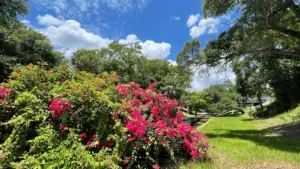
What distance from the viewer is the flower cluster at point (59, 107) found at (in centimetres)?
304

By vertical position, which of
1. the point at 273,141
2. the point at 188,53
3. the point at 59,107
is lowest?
the point at 273,141

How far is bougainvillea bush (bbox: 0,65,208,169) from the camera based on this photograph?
2.73 meters

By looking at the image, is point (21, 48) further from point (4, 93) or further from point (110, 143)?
point (110, 143)

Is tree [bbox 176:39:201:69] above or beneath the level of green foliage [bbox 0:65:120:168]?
above

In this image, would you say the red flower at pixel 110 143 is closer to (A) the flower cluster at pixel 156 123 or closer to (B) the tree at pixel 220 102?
(A) the flower cluster at pixel 156 123

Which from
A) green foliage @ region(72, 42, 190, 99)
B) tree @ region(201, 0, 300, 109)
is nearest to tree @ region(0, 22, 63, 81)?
green foliage @ region(72, 42, 190, 99)

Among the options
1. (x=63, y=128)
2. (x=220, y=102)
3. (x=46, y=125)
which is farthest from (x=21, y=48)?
(x=220, y=102)

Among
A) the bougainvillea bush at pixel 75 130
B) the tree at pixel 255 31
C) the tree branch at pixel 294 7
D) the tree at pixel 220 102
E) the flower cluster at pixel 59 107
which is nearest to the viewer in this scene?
the bougainvillea bush at pixel 75 130

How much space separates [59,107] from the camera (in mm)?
3039

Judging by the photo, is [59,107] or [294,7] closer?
[59,107]

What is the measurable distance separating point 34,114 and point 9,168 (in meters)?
1.05

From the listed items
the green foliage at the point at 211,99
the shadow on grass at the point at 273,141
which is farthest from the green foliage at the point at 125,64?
the shadow on grass at the point at 273,141

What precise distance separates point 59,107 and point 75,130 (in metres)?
0.54

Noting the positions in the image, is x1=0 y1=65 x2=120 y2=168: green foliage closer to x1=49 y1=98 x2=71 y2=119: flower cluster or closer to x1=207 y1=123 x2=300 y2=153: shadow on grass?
x1=49 y1=98 x2=71 y2=119: flower cluster
